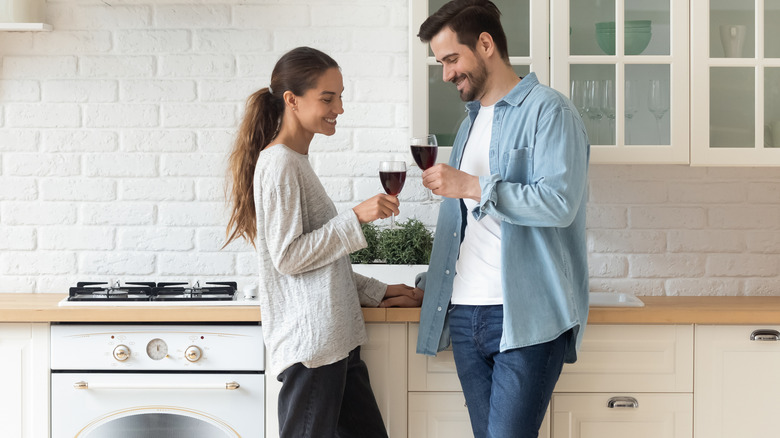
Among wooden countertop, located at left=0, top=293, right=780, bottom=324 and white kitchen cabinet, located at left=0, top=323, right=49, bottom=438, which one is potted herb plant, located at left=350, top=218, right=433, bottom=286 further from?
white kitchen cabinet, located at left=0, top=323, right=49, bottom=438

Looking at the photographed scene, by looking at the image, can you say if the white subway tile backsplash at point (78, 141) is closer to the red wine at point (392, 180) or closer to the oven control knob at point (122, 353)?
the oven control knob at point (122, 353)

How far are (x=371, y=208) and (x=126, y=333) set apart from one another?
88 centimetres

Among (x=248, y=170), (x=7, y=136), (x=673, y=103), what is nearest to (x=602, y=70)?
(x=673, y=103)

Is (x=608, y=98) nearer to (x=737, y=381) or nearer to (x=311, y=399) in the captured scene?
(x=737, y=381)

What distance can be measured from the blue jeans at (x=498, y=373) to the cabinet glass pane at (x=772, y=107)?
105 cm

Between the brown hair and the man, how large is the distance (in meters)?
0.37

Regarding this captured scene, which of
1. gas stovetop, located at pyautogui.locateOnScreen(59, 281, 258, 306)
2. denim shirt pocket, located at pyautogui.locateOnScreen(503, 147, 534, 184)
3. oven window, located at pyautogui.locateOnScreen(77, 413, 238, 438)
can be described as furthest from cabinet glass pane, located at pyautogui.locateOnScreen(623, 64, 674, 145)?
oven window, located at pyautogui.locateOnScreen(77, 413, 238, 438)

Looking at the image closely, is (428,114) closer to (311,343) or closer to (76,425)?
(311,343)

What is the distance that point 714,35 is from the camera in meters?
2.56

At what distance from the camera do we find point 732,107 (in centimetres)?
257

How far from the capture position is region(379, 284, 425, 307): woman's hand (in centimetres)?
236

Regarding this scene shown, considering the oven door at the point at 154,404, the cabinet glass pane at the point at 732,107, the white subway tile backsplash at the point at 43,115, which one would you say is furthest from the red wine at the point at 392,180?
the white subway tile backsplash at the point at 43,115

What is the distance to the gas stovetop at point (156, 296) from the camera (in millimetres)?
2473

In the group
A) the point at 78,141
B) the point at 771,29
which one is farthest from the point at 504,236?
the point at 78,141
